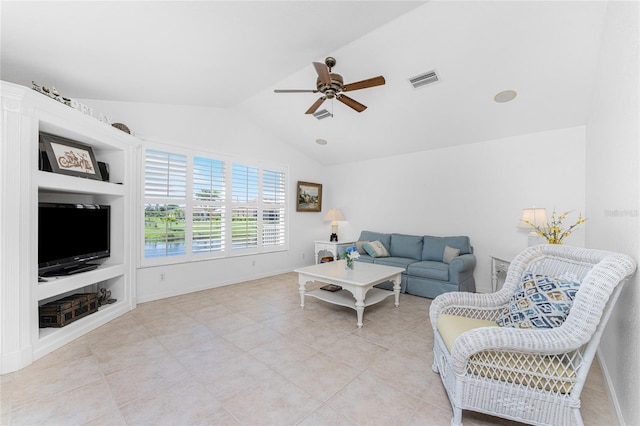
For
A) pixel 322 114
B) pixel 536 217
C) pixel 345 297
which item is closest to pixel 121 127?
pixel 322 114

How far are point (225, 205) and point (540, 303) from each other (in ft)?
14.4

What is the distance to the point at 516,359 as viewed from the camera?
1529mm

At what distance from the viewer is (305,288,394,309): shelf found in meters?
3.25

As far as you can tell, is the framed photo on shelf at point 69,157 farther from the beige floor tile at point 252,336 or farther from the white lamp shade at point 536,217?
the white lamp shade at point 536,217

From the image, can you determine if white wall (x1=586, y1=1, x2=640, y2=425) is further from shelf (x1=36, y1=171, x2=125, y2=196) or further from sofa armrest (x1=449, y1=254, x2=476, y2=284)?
shelf (x1=36, y1=171, x2=125, y2=196)

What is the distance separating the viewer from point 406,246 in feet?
16.3

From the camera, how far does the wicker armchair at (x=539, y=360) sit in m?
1.38

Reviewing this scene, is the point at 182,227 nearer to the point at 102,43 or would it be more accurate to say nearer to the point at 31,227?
the point at 31,227

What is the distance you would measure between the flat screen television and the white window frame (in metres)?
0.59

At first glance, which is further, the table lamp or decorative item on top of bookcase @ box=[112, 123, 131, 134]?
the table lamp

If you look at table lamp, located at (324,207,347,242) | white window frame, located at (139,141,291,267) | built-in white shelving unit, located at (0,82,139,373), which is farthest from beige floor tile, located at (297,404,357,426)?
table lamp, located at (324,207,347,242)

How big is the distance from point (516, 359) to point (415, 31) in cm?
294

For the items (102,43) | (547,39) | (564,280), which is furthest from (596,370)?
(102,43)

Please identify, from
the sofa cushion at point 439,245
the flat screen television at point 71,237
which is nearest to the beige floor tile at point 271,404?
the flat screen television at point 71,237
